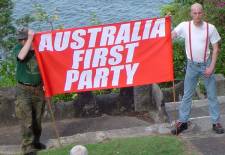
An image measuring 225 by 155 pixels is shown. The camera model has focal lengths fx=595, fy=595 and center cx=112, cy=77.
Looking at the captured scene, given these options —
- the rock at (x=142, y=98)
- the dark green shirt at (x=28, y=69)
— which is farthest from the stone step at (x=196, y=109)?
the dark green shirt at (x=28, y=69)

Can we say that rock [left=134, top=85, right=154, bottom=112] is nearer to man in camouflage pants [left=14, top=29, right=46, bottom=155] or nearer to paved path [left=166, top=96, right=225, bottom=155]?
paved path [left=166, top=96, right=225, bottom=155]

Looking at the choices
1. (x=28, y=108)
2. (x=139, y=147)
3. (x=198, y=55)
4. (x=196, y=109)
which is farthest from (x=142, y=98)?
(x=28, y=108)

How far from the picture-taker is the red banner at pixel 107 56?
842 cm

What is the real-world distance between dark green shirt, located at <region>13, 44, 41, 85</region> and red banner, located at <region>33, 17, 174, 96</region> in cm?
14

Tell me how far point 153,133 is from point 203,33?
64.2 inches

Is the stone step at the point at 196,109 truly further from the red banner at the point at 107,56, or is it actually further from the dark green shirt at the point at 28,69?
the dark green shirt at the point at 28,69

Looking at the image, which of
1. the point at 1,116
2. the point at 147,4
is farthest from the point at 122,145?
the point at 147,4

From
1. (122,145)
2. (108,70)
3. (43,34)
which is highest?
(43,34)

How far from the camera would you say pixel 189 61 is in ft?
27.2

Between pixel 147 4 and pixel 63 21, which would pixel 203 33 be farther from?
pixel 147 4

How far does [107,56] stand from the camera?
8.55 meters

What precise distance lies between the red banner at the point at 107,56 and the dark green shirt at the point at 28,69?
0.46ft

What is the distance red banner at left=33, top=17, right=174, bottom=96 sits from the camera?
A: 8422 mm

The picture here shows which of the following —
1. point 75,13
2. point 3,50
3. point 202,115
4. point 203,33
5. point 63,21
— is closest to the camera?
point 203,33
